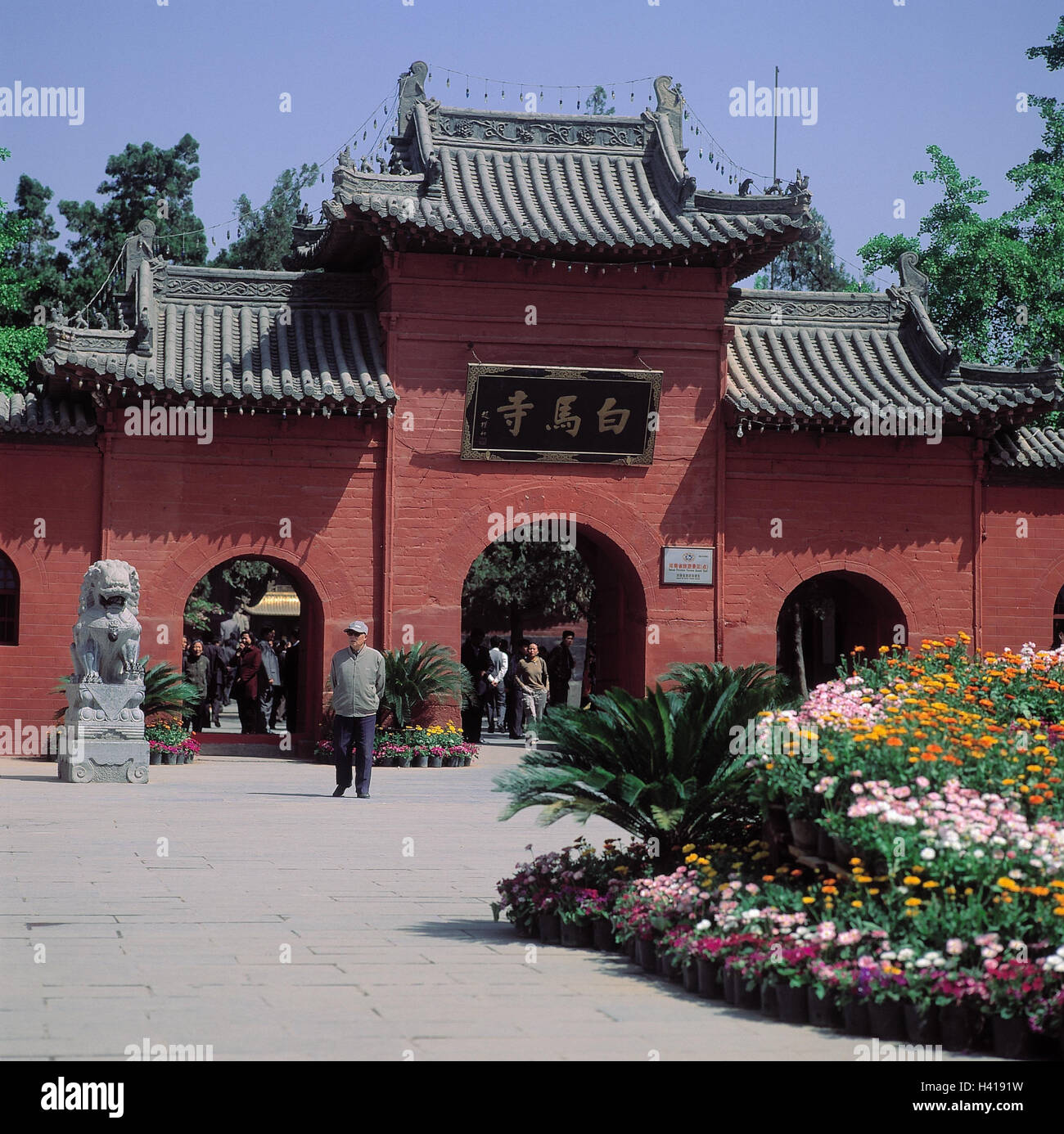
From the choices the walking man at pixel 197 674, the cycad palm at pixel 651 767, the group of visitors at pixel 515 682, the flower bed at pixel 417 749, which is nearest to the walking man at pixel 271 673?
the walking man at pixel 197 674

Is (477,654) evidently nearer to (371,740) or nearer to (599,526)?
(599,526)

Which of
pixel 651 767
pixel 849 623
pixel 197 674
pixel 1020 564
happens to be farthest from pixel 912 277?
pixel 651 767

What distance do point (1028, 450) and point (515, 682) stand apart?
29.6ft

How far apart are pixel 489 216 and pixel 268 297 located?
3155 mm

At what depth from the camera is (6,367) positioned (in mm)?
30969

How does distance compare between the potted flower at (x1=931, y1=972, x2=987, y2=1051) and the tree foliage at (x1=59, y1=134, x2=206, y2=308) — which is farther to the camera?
the tree foliage at (x1=59, y1=134, x2=206, y2=308)

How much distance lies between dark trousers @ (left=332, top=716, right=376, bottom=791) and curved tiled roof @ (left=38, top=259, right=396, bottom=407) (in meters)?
5.37

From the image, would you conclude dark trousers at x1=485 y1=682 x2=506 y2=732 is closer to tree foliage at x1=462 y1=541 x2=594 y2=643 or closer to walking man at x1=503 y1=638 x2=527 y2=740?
walking man at x1=503 y1=638 x2=527 y2=740

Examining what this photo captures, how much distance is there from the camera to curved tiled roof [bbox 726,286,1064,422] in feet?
68.9

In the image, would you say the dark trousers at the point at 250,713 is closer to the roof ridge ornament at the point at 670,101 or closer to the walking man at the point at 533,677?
the walking man at the point at 533,677

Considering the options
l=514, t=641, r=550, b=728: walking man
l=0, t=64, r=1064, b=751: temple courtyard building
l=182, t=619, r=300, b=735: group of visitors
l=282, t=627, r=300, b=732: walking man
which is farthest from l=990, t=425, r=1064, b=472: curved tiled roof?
l=282, t=627, r=300, b=732: walking man

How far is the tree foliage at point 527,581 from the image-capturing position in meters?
Result: 35.3

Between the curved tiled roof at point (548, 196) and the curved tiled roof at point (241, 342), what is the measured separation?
0.83 meters
